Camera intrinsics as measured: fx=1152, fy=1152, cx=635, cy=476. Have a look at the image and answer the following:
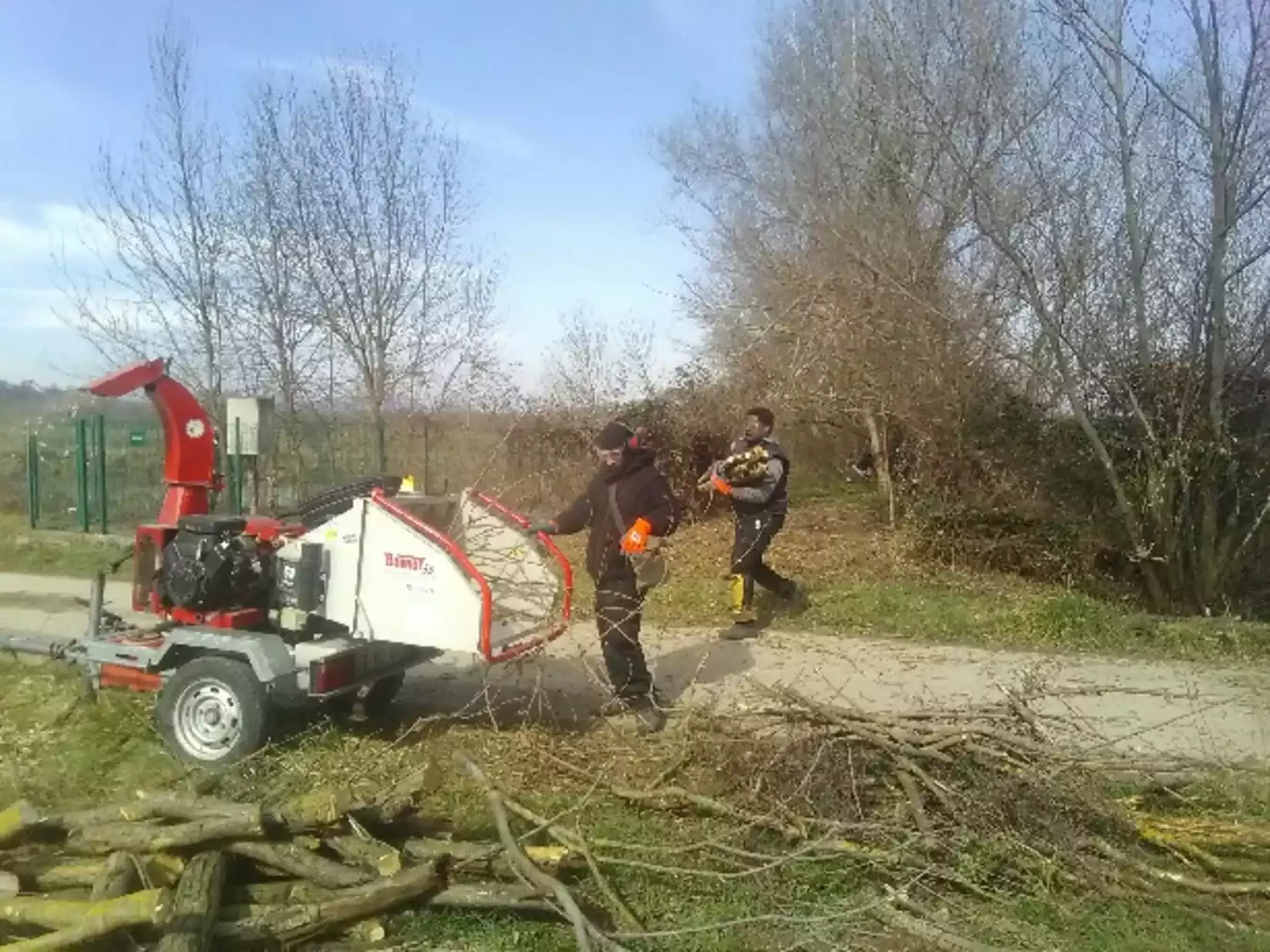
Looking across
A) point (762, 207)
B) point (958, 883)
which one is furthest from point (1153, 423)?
point (762, 207)

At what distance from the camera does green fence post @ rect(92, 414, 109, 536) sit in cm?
1568

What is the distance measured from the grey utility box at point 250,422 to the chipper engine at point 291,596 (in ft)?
13.6

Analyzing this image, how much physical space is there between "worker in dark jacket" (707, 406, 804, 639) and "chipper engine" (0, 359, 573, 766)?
330 cm

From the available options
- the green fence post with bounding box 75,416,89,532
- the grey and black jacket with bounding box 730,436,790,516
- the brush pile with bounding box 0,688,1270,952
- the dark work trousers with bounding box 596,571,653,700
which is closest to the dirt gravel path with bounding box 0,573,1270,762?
Result: the dark work trousers with bounding box 596,571,653,700

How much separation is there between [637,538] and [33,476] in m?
12.4

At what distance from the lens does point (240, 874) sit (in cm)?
463

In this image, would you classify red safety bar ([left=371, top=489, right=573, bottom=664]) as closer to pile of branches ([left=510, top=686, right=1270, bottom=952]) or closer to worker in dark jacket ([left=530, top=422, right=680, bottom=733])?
worker in dark jacket ([left=530, top=422, right=680, bottom=733])

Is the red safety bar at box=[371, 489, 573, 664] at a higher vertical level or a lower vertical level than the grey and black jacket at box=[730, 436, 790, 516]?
lower

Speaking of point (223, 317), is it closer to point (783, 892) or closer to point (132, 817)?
point (132, 817)

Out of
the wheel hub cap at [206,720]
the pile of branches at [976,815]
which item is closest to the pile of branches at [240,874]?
the pile of branches at [976,815]

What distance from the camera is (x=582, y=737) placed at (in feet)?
22.3

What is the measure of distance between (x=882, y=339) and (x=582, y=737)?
747 centimetres

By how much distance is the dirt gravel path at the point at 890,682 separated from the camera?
7.07 meters

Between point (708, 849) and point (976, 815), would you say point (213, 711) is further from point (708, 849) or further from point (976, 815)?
point (976, 815)
